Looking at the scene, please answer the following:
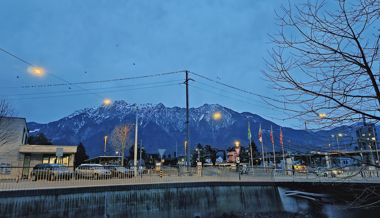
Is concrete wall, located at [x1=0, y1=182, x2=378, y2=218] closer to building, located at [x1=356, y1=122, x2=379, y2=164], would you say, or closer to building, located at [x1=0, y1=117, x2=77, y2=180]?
building, located at [x1=356, y1=122, x2=379, y2=164]

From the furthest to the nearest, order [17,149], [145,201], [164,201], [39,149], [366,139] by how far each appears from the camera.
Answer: [39,149] < [17,149] < [164,201] < [145,201] < [366,139]

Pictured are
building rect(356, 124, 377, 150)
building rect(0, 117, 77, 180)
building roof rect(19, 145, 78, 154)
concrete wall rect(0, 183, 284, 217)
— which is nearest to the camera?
building rect(356, 124, 377, 150)

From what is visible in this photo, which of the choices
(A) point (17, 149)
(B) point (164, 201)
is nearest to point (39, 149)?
(A) point (17, 149)

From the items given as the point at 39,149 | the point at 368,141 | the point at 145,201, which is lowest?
the point at 145,201

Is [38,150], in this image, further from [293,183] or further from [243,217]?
[293,183]

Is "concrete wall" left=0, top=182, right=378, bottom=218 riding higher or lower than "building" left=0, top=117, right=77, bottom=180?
lower

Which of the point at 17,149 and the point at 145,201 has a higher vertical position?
the point at 17,149

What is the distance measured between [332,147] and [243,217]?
48.6 feet

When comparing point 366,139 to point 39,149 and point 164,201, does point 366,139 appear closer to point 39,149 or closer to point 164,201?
point 164,201

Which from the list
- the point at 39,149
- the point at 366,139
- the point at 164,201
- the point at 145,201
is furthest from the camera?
the point at 39,149

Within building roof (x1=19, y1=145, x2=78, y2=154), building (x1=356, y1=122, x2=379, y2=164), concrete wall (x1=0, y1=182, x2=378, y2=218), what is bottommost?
concrete wall (x1=0, y1=182, x2=378, y2=218)

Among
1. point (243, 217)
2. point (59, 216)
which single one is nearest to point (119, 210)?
point (59, 216)

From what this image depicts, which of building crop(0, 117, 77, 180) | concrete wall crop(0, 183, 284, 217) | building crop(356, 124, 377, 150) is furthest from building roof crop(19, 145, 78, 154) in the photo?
building crop(356, 124, 377, 150)

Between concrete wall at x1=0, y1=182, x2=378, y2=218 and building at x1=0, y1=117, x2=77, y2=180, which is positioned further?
building at x1=0, y1=117, x2=77, y2=180
